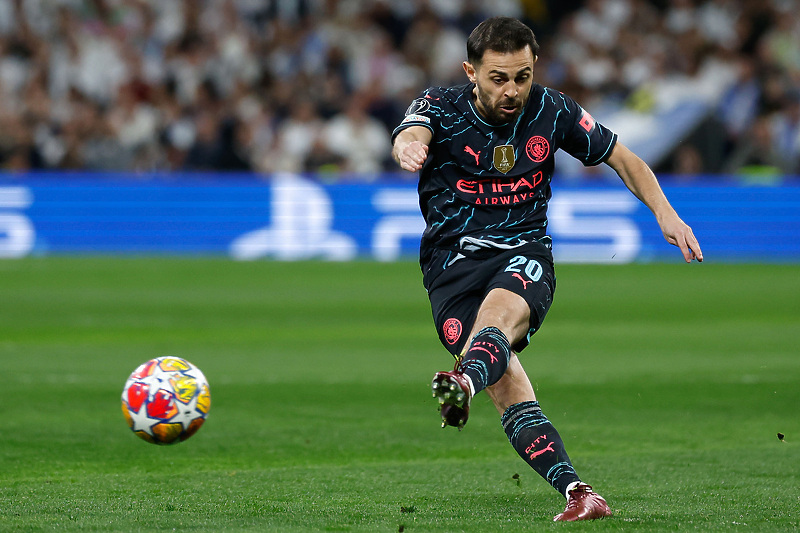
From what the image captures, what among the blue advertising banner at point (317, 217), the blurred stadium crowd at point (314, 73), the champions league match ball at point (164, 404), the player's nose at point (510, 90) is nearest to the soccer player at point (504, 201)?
the player's nose at point (510, 90)

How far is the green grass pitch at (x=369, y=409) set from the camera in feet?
16.6

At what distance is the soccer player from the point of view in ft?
15.7

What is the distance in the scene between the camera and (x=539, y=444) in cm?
478

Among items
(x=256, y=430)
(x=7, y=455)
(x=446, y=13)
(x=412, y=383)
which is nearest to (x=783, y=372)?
(x=412, y=383)

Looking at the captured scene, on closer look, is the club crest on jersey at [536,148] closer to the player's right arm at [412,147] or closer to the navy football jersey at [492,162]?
the navy football jersey at [492,162]

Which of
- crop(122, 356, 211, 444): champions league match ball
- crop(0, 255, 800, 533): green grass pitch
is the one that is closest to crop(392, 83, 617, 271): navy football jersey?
crop(0, 255, 800, 533): green grass pitch

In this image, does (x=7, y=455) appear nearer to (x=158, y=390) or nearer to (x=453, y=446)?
(x=158, y=390)

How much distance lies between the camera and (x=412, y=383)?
360 inches

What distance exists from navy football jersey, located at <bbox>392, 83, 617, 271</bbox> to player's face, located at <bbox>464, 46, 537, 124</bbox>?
133 mm

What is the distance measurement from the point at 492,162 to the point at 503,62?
46 cm

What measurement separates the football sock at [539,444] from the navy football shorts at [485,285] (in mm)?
285

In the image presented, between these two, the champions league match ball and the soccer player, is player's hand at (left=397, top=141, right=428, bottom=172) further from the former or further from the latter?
the champions league match ball

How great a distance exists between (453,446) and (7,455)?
2.47 m

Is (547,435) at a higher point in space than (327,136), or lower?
higher
